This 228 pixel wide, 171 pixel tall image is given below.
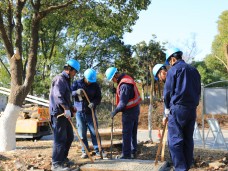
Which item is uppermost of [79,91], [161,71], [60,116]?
[161,71]

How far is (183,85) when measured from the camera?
4949 millimetres

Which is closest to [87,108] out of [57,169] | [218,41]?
[57,169]

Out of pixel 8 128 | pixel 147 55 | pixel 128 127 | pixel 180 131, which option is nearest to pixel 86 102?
pixel 128 127

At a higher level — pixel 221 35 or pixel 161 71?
pixel 221 35

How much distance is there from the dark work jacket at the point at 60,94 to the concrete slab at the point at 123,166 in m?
1.11

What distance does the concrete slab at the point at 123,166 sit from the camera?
5.61 meters

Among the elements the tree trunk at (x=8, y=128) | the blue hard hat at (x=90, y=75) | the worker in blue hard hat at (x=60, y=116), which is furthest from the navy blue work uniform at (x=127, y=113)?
the tree trunk at (x=8, y=128)

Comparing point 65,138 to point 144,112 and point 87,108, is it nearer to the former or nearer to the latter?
point 87,108

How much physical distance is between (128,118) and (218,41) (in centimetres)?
3542

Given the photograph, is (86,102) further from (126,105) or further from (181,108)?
(181,108)

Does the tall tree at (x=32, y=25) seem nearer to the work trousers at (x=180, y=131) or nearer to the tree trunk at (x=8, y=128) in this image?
the tree trunk at (x=8, y=128)

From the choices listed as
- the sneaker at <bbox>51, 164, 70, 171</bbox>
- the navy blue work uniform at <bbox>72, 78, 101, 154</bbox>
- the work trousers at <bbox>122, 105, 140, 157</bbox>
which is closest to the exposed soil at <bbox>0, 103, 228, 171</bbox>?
the sneaker at <bbox>51, 164, 70, 171</bbox>

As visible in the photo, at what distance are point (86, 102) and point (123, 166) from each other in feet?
6.50

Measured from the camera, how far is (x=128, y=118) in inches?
263
